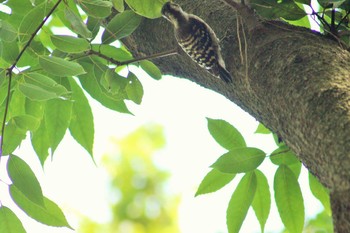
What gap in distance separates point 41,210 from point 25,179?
0.16 m

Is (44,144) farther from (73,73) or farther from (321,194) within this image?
(321,194)

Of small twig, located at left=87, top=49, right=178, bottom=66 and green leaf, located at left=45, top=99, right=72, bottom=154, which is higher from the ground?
small twig, located at left=87, top=49, right=178, bottom=66

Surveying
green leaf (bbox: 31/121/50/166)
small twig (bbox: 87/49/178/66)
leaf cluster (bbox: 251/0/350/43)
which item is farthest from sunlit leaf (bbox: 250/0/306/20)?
green leaf (bbox: 31/121/50/166)

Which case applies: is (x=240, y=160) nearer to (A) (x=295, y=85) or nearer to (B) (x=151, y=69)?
(B) (x=151, y=69)

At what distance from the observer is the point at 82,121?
2006mm

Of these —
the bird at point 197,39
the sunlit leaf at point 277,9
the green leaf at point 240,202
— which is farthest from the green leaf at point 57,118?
the sunlit leaf at point 277,9

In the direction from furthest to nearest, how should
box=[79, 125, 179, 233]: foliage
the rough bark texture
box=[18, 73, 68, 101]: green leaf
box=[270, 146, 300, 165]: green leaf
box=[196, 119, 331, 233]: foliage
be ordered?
box=[79, 125, 179, 233]: foliage
box=[270, 146, 300, 165]: green leaf
box=[196, 119, 331, 233]: foliage
box=[18, 73, 68, 101]: green leaf
the rough bark texture

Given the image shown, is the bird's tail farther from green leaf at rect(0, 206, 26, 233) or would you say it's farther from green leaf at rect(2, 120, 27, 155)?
green leaf at rect(0, 206, 26, 233)

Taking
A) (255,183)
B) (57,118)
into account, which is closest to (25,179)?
(57,118)

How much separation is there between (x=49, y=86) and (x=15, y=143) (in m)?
0.21

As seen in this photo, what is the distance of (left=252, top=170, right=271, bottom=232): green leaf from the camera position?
6.64 ft

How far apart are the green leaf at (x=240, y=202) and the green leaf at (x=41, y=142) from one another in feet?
2.02

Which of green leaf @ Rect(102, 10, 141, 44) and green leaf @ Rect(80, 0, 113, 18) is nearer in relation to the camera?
green leaf @ Rect(80, 0, 113, 18)

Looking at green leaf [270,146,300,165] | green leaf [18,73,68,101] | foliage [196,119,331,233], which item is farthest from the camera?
green leaf [270,146,300,165]
